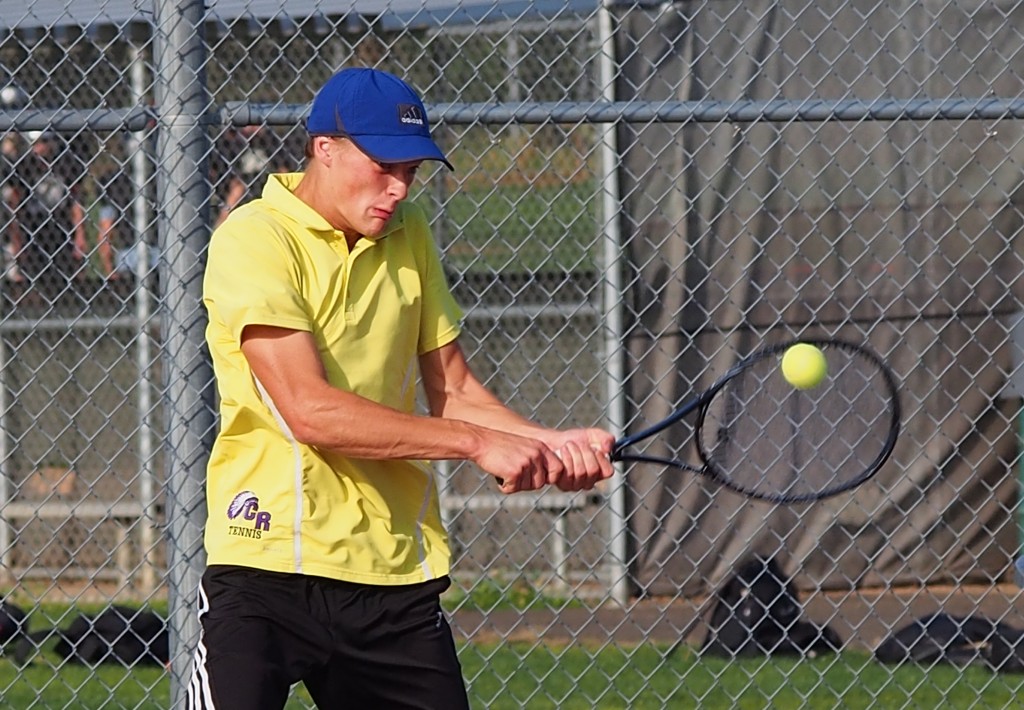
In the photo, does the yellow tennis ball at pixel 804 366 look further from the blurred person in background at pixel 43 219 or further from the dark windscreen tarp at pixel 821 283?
the blurred person in background at pixel 43 219

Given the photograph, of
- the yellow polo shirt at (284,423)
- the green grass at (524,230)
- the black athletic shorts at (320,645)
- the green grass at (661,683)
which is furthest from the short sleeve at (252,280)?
the green grass at (524,230)

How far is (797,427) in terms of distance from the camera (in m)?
4.36

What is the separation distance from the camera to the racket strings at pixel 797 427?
11.9ft

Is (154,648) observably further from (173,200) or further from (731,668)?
(173,200)

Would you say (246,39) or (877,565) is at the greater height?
(246,39)

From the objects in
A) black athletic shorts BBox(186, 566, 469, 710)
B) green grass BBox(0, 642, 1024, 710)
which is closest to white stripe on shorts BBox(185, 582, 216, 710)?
black athletic shorts BBox(186, 566, 469, 710)

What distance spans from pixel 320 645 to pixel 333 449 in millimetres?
408

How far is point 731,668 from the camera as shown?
18.8ft

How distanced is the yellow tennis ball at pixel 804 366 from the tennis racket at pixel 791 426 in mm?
109

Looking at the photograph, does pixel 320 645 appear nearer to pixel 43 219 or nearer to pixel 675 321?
pixel 675 321

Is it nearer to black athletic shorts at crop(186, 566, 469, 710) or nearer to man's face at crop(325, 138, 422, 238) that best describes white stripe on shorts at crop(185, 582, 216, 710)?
black athletic shorts at crop(186, 566, 469, 710)

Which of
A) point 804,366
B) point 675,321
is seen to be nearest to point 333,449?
point 804,366

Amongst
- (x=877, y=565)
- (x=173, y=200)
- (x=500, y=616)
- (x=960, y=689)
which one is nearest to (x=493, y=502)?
(x=500, y=616)

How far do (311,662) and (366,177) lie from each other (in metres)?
0.97
